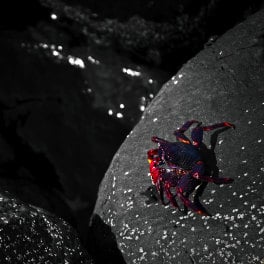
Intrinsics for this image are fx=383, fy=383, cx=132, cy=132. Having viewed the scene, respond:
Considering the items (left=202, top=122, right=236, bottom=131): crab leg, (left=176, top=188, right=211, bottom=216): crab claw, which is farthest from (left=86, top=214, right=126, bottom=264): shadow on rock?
(left=202, top=122, right=236, bottom=131): crab leg

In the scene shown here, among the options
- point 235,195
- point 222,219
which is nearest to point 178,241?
point 222,219

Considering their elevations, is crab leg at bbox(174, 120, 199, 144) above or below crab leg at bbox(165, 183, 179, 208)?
above

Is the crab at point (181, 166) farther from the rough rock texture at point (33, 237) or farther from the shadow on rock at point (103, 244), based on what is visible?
the rough rock texture at point (33, 237)

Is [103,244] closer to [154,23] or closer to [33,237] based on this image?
[33,237]

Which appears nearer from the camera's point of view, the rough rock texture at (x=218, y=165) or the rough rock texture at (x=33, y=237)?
the rough rock texture at (x=33, y=237)

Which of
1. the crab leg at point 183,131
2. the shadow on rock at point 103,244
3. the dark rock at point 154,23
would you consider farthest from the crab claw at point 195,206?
the dark rock at point 154,23

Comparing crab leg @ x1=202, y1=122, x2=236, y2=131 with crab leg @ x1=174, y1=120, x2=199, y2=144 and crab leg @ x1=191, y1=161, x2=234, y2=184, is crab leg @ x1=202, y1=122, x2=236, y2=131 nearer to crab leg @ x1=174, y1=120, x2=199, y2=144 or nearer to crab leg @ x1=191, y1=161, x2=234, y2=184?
crab leg @ x1=174, y1=120, x2=199, y2=144

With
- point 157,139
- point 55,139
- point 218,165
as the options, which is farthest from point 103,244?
point 55,139
